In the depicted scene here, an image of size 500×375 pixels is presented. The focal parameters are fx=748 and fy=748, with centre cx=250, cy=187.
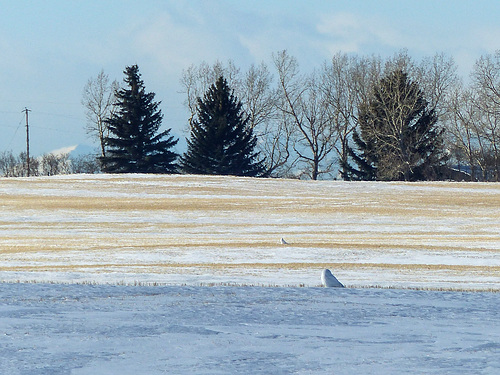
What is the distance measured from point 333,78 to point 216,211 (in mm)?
38267

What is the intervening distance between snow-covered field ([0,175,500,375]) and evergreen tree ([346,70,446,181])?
1882cm

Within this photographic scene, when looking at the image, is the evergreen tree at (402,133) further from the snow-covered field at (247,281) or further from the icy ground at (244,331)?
the icy ground at (244,331)

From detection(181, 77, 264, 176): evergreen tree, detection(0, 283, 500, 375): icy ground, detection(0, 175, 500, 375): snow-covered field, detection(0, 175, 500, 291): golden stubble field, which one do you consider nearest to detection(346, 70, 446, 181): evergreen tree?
detection(181, 77, 264, 176): evergreen tree

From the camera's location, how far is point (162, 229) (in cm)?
2405

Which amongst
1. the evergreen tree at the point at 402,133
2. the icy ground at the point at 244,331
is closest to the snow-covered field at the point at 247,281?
the icy ground at the point at 244,331

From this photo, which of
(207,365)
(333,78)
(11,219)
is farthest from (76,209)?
(333,78)

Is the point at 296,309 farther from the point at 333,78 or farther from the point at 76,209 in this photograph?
the point at 333,78

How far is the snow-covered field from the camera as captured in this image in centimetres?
519

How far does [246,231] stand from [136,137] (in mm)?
38298

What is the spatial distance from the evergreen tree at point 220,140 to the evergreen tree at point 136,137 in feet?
8.90

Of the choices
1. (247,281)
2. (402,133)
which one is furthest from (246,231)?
(402,133)

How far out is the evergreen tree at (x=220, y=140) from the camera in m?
57.9

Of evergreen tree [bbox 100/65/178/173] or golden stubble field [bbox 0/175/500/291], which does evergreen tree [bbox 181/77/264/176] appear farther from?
golden stubble field [bbox 0/175/500/291]

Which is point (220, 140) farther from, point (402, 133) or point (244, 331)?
point (244, 331)
